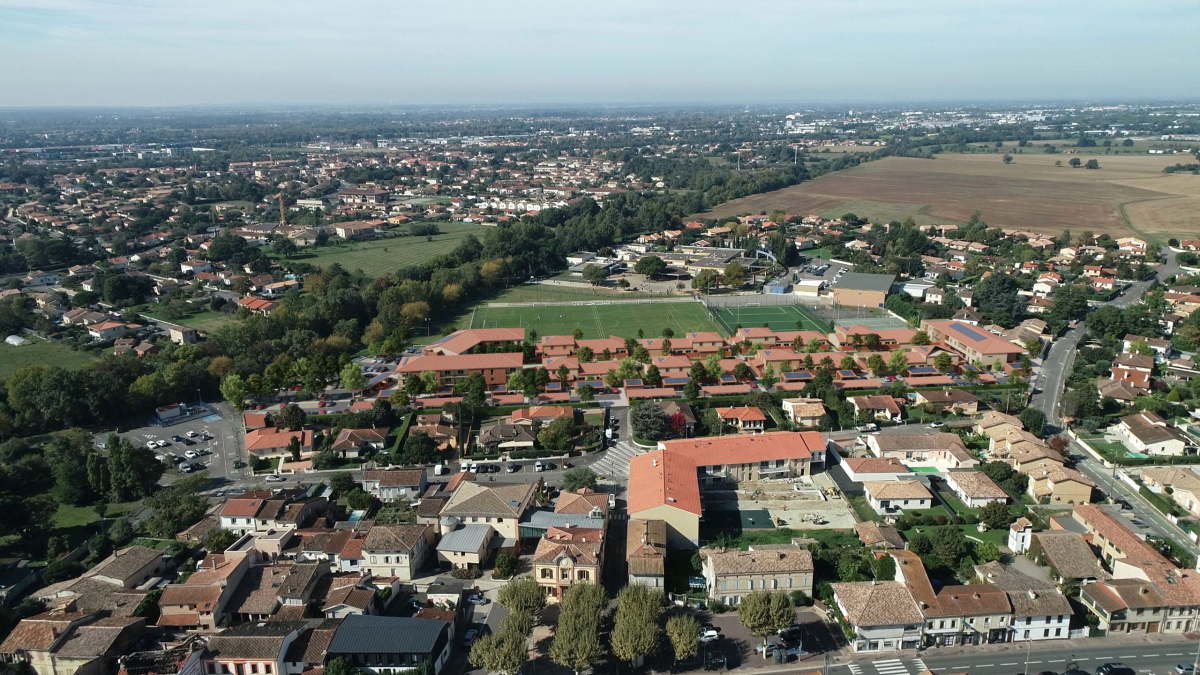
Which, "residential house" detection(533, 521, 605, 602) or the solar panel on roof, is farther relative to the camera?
the solar panel on roof

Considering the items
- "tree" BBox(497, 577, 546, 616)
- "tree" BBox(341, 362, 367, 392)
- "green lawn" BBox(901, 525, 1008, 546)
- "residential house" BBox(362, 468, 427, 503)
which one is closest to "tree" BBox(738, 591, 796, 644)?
"tree" BBox(497, 577, 546, 616)

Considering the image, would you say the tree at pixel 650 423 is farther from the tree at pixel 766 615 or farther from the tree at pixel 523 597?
the tree at pixel 766 615

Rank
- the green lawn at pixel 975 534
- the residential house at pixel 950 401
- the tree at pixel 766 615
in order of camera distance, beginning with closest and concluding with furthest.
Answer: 1. the tree at pixel 766 615
2. the green lawn at pixel 975 534
3. the residential house at pixel 950 401

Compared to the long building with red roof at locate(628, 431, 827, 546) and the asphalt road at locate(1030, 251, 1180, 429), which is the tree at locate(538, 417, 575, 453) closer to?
the long building with red roof at locate(628, 431, 827, 546)

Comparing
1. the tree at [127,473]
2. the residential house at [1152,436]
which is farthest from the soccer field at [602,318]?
the tree at [127,473]

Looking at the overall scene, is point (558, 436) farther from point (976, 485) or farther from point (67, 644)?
point (67, 644)

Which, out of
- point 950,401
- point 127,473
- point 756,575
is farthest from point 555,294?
point 756,575

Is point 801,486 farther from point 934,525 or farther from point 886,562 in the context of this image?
point 886,562
